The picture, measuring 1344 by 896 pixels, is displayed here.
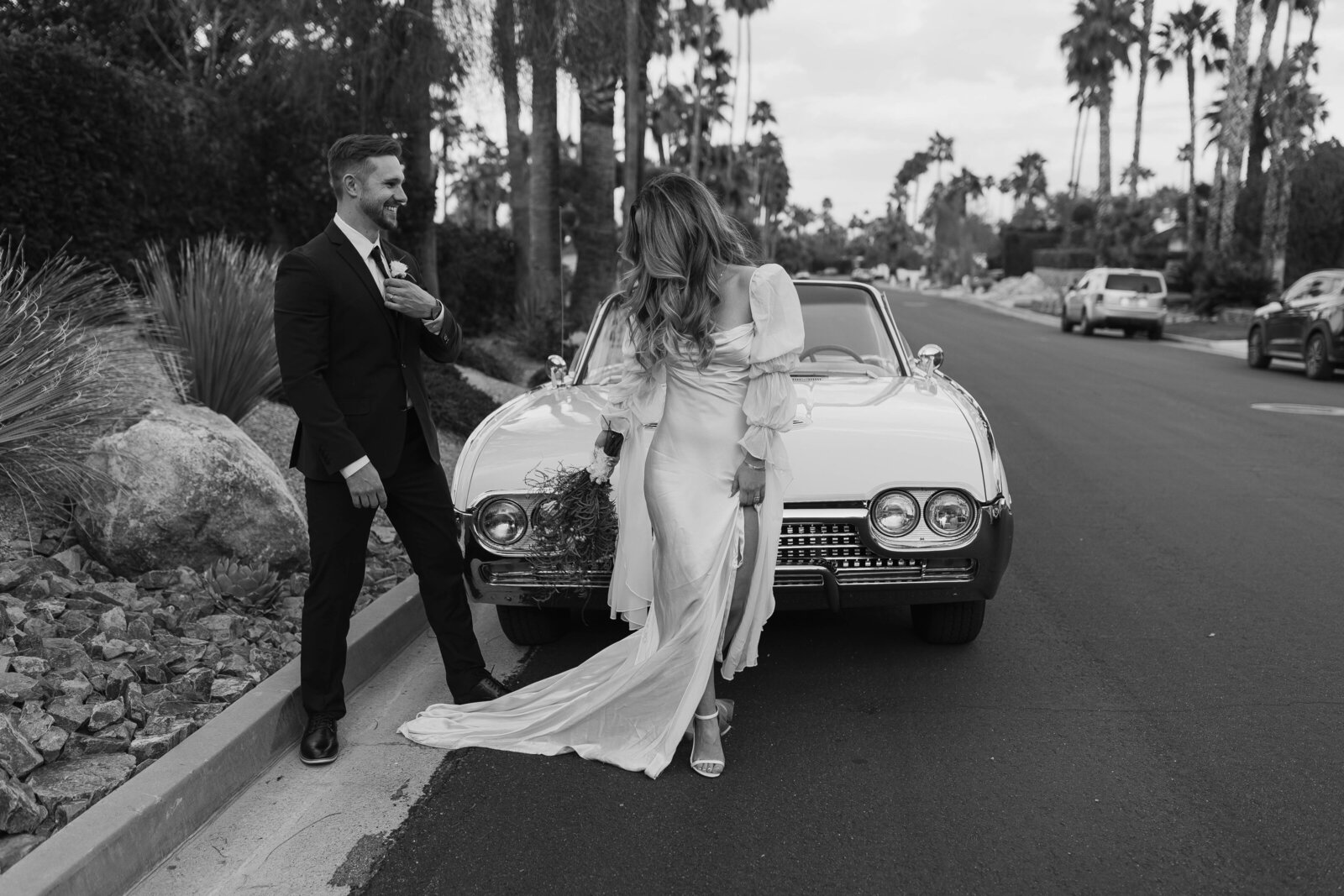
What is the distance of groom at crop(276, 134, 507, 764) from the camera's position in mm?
3732

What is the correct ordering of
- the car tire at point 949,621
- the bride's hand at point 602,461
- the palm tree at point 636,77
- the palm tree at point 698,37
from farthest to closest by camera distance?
1. the palm tree at point 698,37
2. the palm tree at point 636,77
3. the car tire at point 949,621
4. the bride's hand at point 602,461

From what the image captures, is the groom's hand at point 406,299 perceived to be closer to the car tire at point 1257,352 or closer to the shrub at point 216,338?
the shrub at point 216,338

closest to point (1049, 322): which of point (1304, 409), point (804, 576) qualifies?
point (1304, 409)

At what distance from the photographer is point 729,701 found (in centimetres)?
420

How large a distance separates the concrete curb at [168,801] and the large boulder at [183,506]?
119cm

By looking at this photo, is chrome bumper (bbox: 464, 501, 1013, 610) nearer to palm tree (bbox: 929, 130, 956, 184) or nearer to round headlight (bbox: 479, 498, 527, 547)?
round headlight (bbox: 479, 498, 527, 547)

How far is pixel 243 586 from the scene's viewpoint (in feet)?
16.8

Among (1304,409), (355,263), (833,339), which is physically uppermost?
(355,263)

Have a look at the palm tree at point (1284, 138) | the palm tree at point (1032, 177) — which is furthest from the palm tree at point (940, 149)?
the palm tree at point (1284, 138)

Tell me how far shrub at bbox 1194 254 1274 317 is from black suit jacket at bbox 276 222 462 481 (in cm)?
3114

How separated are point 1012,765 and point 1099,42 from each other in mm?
60777

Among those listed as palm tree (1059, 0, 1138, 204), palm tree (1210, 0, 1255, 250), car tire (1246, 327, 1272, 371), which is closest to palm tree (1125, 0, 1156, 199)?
palm tree (1059, 0, 1138, 204)

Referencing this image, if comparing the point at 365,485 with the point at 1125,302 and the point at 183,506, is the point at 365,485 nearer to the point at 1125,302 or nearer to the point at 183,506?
the point at 183,506

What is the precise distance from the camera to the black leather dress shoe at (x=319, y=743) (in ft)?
12.7
